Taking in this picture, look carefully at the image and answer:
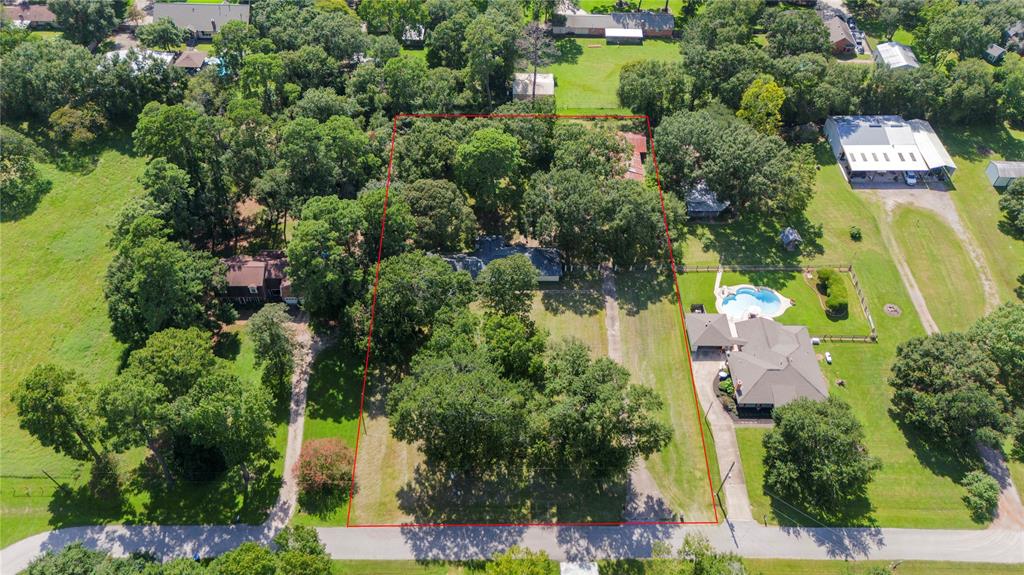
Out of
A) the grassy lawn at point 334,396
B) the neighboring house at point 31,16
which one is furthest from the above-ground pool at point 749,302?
the neighboring house at point 31,16

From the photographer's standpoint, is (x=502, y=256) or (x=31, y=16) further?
(x=31, y=16)

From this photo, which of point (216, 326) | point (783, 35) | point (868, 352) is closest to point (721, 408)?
point (868, 352)

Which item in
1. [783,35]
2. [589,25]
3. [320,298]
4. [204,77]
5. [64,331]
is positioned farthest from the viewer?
[589,25]

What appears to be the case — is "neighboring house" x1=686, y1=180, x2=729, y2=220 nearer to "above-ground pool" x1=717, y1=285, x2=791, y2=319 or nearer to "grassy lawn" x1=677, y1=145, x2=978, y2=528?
"grassy lawn" x1=677, y1=145, x2=978, y2=528

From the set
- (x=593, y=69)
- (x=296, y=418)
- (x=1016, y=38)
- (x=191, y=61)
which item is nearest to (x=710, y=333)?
(x=296, y=418)

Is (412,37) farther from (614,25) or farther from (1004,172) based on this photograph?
(1004,172)

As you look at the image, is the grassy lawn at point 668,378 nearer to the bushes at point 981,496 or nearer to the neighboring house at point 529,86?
the bushes at point 981,496

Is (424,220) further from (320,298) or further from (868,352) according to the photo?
(868,352)
